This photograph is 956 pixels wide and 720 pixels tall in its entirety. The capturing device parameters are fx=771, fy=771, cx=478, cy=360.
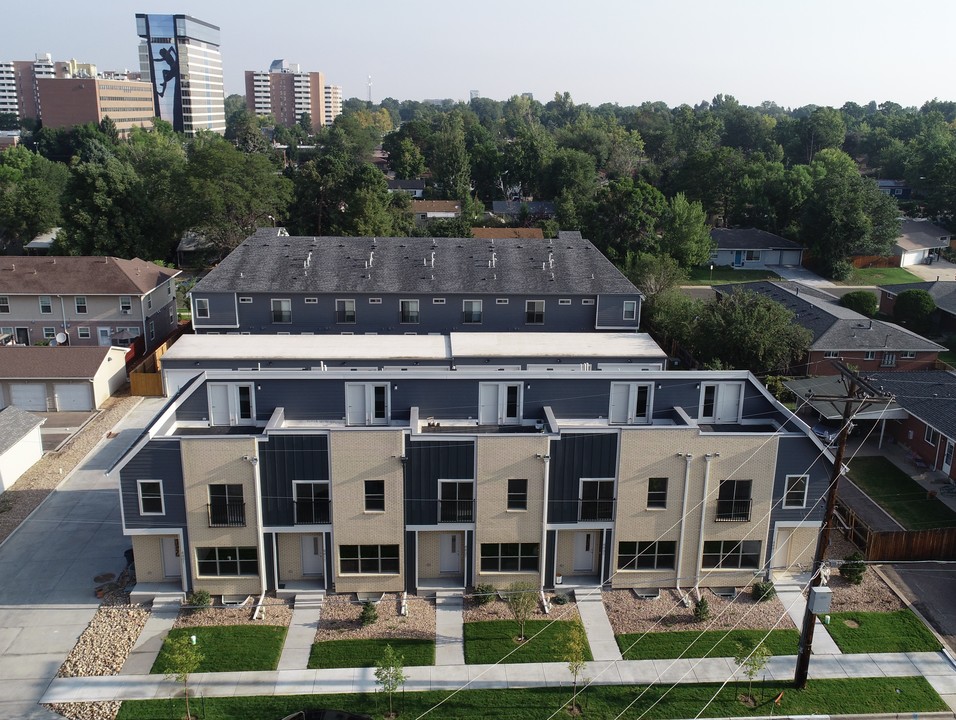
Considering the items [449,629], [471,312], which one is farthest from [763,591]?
[471,312]

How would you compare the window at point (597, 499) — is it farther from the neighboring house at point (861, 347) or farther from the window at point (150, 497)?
the neighboring house at point (861, 347)

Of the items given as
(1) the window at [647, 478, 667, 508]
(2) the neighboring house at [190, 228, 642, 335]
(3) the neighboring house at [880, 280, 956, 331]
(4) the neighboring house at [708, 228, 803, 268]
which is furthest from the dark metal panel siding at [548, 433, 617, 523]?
(4) the neighboring house at [708, 228, 803, 268]

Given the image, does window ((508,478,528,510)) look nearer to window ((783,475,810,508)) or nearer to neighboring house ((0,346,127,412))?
window ((783,475,810,508))

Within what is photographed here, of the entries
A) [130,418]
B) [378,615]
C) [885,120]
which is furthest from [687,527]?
[885,120]

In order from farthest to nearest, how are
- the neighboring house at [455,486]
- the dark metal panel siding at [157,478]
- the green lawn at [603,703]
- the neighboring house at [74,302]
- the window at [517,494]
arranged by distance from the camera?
the neighboring house at [74,302]
the window at [517,494]
the neighboring house at [455,486]
the dark metal panel siding at [157,478]
the green lawn at [603,703]

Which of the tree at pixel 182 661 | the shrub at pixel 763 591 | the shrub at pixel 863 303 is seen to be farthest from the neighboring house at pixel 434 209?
the tree at pixel 182 661

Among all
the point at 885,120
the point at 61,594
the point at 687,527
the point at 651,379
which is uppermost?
the point at 885,120

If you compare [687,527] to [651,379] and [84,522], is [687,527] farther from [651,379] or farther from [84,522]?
[84,522]
